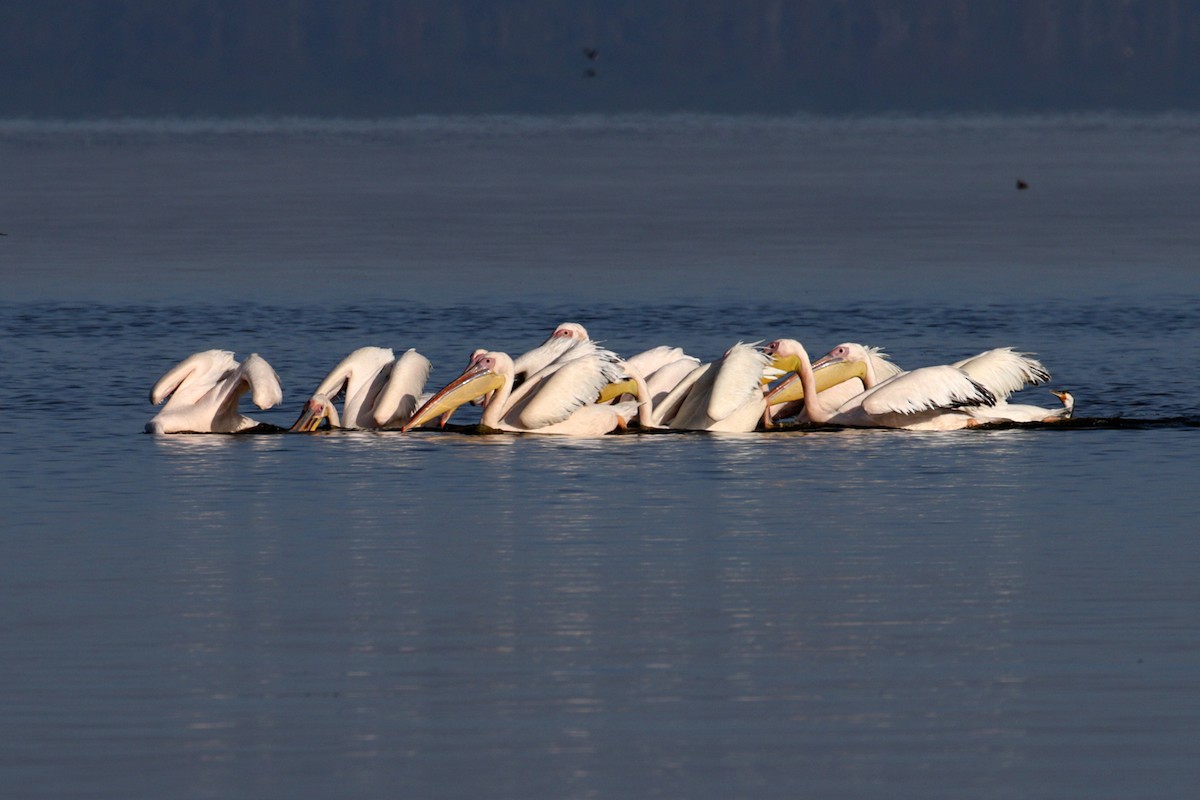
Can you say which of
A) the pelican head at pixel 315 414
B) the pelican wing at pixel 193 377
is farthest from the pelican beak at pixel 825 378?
the pelican wing at pixel 193 377

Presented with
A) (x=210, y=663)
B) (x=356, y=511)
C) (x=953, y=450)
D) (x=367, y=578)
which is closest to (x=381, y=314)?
(x=953, y=450)

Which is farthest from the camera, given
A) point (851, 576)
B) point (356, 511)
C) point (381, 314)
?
point (381, 314)

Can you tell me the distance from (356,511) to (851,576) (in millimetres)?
2602

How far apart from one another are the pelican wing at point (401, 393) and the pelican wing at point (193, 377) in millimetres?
919

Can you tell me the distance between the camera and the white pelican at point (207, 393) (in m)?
13.6

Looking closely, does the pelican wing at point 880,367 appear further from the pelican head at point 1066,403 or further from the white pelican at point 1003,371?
the pelican head at point 1066,403

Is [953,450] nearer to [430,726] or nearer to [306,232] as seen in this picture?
[430,726]

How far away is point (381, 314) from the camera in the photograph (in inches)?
828

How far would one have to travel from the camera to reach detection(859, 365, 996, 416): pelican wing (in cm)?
1344

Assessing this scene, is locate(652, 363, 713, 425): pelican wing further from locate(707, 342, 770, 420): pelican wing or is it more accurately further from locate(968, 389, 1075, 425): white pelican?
locate(968, 389, 1075, 425): white pelican

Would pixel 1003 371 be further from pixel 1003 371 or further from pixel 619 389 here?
pixel 619 389

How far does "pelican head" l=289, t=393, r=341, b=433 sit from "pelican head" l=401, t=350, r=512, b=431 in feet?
1.38

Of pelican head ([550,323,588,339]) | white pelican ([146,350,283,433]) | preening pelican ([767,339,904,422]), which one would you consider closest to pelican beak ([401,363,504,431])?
white pelican ([146,350,283,433])

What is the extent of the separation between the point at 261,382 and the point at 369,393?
3.09 feet
